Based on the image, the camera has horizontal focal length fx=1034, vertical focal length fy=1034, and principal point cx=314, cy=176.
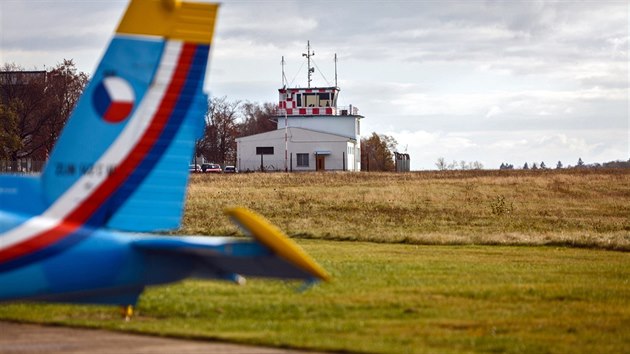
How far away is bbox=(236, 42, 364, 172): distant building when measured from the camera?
90.5m

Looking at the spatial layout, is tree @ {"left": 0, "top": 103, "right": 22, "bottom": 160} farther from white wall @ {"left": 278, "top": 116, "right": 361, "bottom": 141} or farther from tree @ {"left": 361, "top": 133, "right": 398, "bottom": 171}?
tree @ {"left": 361, "top": 133, "right": 398, "bottom": 171}

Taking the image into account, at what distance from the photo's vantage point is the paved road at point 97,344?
11125 mm

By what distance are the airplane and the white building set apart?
8029 centimetres

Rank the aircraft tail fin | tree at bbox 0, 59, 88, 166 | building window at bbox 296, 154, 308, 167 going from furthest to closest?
building window at bbox 296, 154, 308, 167 → tree at bbox 0, 59, 88, 166 → the aircraft tail fin

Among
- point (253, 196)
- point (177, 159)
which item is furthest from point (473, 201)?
point (177, 159)

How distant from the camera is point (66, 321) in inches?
513

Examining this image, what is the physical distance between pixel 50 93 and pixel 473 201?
30.1m

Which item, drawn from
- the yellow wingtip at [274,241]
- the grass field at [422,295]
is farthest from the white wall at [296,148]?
the yellow wingtip at [274,241]

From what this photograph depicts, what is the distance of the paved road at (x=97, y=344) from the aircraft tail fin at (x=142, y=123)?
217 cm

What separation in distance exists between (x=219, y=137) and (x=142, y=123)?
108m

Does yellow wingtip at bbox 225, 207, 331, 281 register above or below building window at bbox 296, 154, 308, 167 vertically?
below

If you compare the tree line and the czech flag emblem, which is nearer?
the czech flag emblem

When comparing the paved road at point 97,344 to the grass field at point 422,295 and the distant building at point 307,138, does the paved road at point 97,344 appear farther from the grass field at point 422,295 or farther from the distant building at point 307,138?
the distant building at point 307,138

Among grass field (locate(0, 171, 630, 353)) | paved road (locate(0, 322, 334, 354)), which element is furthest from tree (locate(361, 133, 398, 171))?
paved road (locate(0, 322, 334, 354))
